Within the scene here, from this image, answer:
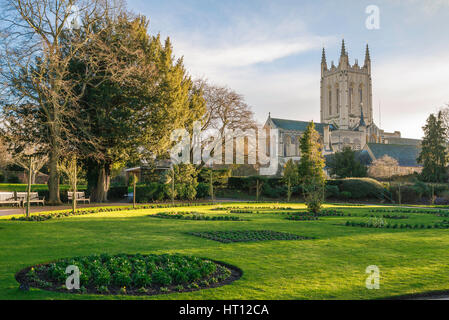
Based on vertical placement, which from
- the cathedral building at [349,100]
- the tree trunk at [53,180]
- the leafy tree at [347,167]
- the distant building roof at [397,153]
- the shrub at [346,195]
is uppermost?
the cathedral building at [349,100]

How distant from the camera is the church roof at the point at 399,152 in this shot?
208ft

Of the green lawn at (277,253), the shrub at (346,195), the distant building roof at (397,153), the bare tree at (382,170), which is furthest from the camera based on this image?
the distant building roof at (397,153)

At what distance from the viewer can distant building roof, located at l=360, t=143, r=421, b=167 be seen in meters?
63.3

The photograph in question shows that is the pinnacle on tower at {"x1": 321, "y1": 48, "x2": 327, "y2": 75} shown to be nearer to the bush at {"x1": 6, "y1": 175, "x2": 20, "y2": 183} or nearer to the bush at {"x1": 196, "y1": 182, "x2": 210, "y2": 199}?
the bush at {"x1": 196, "y1": 182, "x2": 210, "y2": 199}

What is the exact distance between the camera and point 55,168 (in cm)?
2283

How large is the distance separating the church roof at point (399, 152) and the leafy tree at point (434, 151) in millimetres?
17302

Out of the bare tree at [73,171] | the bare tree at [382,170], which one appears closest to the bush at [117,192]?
the bare tree at [73,171]

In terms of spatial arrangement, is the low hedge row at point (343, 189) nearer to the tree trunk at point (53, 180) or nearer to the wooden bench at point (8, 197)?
the tree trunk at point (53, 180)

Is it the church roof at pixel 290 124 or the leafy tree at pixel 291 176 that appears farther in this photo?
the church roof at pixel 290 124

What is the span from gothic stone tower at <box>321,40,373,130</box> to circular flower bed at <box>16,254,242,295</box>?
112330mm

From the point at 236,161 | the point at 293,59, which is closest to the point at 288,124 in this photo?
the point at 236,161

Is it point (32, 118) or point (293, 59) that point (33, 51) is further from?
point (293, 59)

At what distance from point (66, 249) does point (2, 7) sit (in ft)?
63.1

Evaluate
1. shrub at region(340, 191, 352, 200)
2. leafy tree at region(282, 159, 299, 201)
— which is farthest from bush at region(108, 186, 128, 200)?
shrub at region(340, 191, 352, 200)
